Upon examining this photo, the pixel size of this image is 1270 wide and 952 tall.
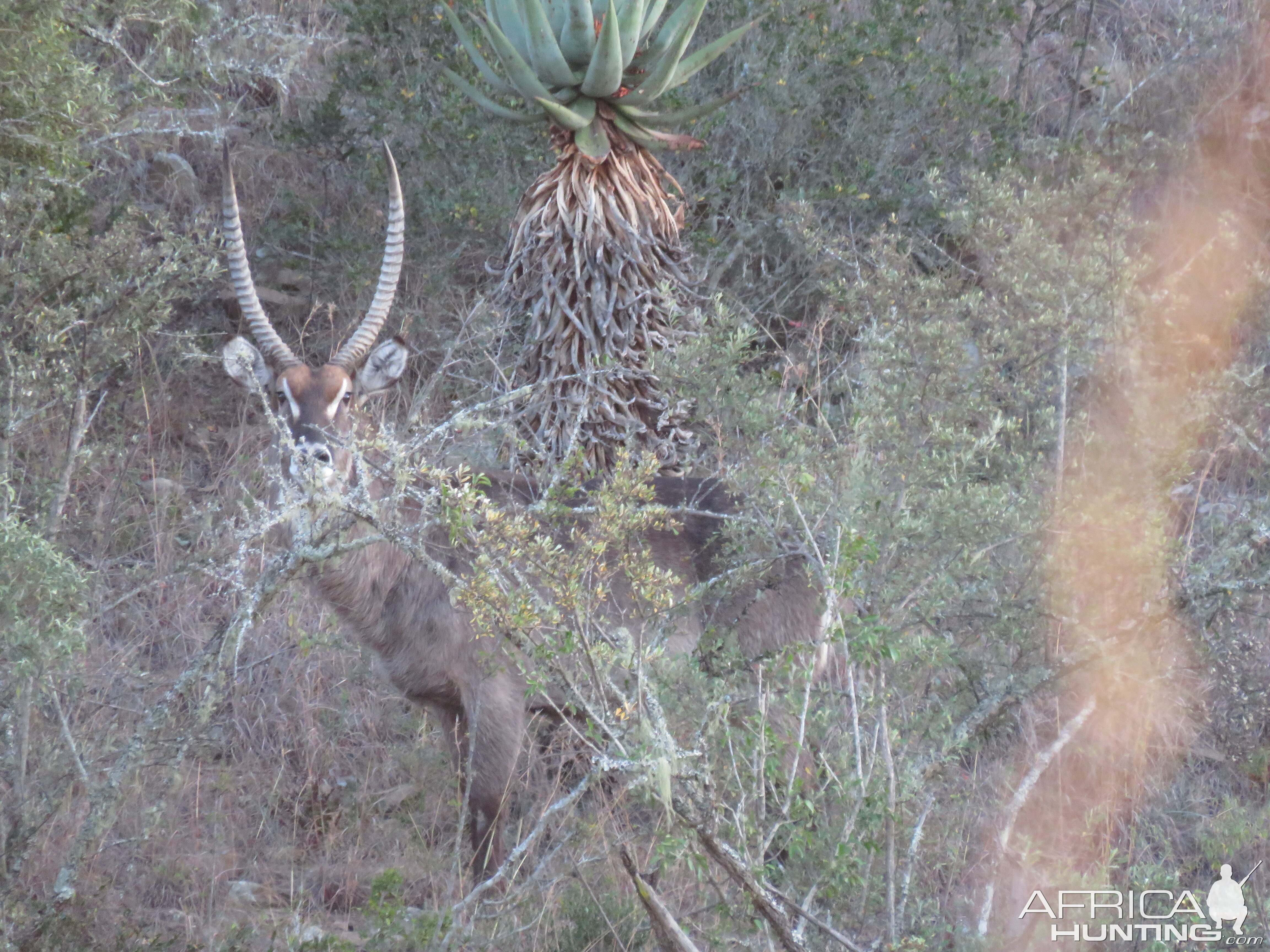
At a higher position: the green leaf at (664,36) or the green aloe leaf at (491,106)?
the green leaf at (664,36)

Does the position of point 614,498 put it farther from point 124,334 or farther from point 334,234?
point 334,234

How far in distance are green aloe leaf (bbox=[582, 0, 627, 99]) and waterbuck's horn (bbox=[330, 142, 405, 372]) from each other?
1.19 meters

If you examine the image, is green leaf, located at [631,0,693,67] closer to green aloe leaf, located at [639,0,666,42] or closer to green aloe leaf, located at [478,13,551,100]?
green aloe leaf, located at [639,0,666,42]

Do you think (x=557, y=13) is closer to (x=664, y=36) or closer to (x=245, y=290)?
(x=664, y=36)

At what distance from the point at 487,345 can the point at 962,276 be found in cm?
323

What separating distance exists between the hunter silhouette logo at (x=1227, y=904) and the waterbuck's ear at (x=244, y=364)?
3.83m

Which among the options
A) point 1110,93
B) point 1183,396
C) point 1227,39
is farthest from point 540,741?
point 1227,39

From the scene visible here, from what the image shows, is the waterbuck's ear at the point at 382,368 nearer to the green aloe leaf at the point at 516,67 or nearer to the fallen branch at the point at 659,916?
the green aloe leaf at the point at 516,67

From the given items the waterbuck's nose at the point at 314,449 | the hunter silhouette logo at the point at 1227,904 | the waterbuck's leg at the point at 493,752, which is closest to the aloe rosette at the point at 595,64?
the waterbuck's nose at the point at 314,449

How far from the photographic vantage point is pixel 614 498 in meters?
3.44

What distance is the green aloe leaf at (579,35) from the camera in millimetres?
5930

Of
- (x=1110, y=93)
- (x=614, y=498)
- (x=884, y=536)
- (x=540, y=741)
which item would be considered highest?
(x=1110, y=93)

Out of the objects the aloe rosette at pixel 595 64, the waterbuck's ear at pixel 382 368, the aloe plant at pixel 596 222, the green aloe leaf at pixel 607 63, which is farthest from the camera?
the aloe plant at pixel 596 222

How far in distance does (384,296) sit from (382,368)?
0.32 metres
